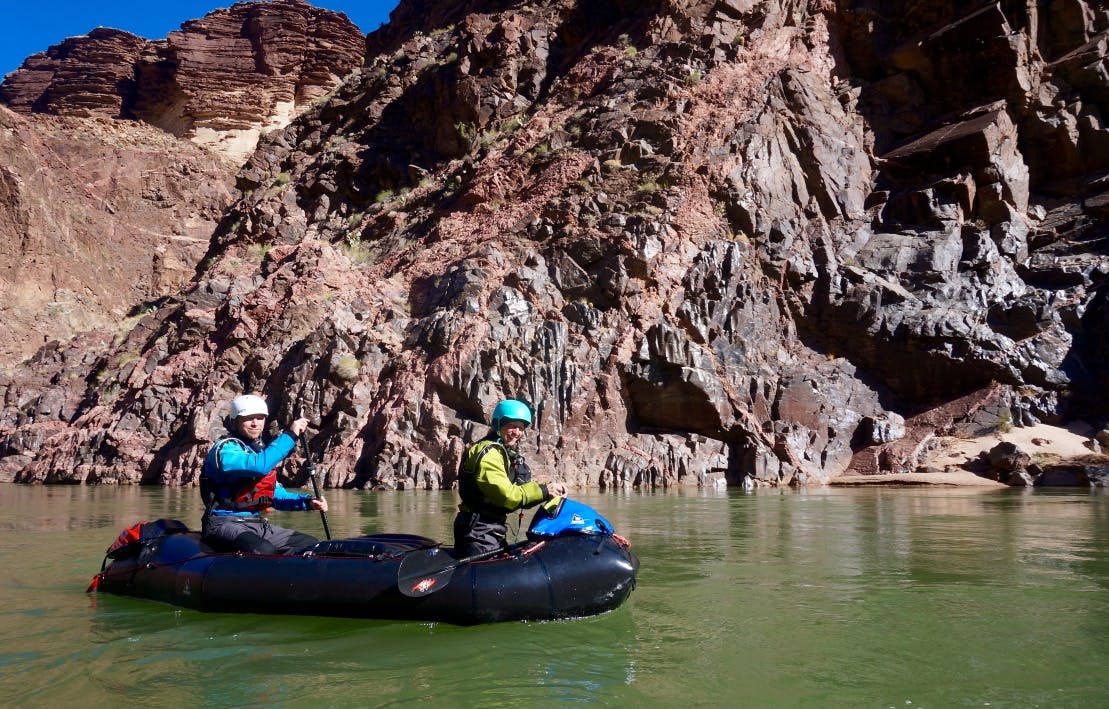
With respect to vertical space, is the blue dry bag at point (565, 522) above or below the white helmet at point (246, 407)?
below

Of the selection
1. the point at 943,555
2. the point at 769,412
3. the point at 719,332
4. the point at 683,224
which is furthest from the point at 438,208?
the point at 943,555

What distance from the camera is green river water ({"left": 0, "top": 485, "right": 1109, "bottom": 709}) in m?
3.95

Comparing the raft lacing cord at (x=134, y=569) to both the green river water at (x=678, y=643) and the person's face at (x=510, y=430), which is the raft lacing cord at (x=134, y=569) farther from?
the person's face at (x=510, y=430)

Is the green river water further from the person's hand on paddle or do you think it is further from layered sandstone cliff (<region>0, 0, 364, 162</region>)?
layered sandstone cliff (<region>0, 0, 364, 162</region>)

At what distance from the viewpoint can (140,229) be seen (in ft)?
164

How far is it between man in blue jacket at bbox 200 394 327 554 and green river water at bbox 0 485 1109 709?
613 mm

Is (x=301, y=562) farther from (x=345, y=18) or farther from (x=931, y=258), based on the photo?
(x=345, y=18)

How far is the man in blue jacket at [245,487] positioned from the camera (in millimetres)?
6262

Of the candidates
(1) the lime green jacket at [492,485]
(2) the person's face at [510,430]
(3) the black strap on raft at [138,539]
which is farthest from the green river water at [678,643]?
(2) the person's face at [510,430]

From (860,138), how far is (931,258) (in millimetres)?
6119

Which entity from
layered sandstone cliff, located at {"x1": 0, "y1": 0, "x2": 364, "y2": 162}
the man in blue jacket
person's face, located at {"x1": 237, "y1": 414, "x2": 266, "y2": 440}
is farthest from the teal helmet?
layered sandstone cliff, located at {"x1": 0, "y1": 0, "x2": 364, "y2": 162}

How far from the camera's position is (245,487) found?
21.2ft

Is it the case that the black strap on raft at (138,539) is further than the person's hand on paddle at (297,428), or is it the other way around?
the black strap on raft at (138,539)

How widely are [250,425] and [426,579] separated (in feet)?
6.26
